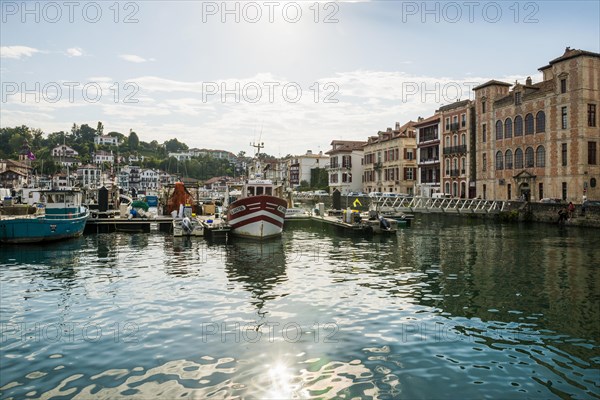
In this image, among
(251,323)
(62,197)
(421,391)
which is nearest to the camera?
(421,391)

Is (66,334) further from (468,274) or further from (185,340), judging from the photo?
(468,274)

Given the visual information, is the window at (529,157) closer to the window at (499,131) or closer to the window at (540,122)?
the window at (540,122)

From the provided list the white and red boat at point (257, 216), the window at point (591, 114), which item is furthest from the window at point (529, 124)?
the white and red boat at point (257, 216)

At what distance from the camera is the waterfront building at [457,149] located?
67.8 metres

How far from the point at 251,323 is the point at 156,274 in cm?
926

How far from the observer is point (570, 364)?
1021 centimetres

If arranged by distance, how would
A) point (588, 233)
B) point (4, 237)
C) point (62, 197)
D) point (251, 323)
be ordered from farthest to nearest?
point (588, 233) < point (62, 197) < point (4, 237) < point (251, 323)

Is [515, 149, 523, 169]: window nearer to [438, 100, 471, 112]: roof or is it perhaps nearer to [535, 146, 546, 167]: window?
[535, 146, 546, 167]: window

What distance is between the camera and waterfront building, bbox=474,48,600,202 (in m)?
48.0

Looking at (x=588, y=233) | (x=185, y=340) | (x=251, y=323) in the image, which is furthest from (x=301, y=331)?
(x=588, y=233)

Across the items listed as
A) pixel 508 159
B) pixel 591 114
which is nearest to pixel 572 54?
pixel 591 114

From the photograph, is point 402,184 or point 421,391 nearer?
point 421,391

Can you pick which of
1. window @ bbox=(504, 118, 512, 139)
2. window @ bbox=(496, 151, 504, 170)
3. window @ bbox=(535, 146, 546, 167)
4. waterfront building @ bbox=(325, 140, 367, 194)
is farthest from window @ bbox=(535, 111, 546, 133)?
waterfront building @ bbox=(325, 140, 367, 194)

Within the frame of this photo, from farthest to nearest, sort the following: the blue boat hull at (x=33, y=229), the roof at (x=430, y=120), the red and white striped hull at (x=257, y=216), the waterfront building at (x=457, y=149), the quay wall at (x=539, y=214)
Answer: the roof at (x=430, y=120) → the waterfront building at (x=457, y=149) → the quay wall at (x=539, y=214) → the red and white striped hull at (x=257, y=216) → the blue boat hull at (x=33, y=229)
